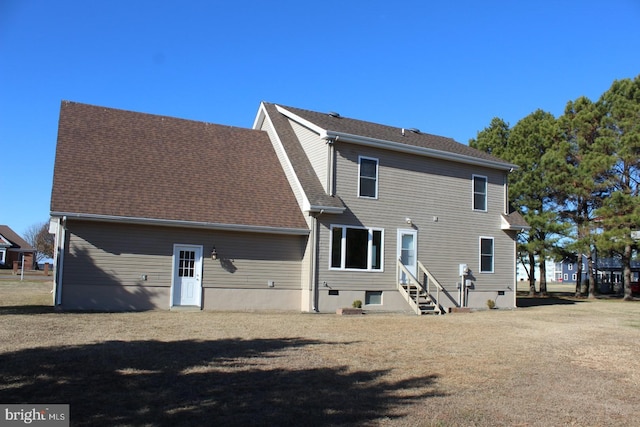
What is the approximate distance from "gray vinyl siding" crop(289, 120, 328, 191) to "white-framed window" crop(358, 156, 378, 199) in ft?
4.17

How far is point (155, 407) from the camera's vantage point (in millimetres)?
5957

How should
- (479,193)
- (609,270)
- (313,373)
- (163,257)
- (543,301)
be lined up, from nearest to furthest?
(313,373), (163,257), (479,193), (543,301), (609,270)

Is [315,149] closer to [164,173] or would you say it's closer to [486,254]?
[164,173]

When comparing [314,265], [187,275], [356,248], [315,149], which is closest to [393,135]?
[315,149]

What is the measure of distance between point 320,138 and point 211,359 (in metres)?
11.4

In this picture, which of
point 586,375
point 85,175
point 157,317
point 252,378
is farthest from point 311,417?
point 85,175

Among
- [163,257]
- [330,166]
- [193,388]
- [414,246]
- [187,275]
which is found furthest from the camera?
[414,246]

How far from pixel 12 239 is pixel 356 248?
57.3 metres

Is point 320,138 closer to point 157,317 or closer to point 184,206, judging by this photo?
point 184,206

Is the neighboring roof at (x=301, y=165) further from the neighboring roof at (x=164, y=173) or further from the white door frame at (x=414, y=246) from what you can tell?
the white door frame at (x=414, y=246)

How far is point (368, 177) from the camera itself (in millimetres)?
19281

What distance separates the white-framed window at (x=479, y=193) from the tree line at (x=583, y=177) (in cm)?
899

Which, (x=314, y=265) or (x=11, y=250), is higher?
(x=11, y=250)

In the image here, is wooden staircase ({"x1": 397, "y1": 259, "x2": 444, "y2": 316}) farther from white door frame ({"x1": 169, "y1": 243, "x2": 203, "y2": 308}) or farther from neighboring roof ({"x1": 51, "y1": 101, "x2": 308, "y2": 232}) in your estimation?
white door frame ({"x1": 169, "y1": 243, "x2": 203, "y2": 308})
